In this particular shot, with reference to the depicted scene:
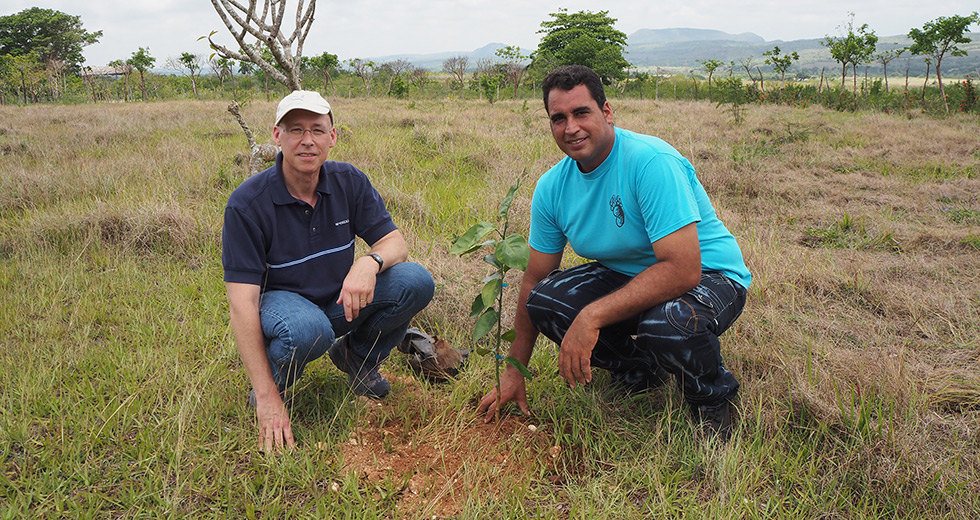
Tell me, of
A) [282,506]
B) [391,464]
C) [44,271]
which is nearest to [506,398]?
[391,464]

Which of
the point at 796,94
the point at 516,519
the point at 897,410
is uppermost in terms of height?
the point at 796,94

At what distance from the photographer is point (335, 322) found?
2.23 m

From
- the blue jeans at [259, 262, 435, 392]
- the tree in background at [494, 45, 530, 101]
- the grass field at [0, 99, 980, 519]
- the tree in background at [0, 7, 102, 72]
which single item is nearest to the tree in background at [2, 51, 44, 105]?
the tree in background at [0, 7, 102, 72]

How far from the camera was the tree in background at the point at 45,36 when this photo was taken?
33844 mm

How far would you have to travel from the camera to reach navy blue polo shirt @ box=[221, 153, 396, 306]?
1.93m

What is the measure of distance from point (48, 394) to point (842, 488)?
9.17 feet

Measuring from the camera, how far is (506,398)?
6.91 feet

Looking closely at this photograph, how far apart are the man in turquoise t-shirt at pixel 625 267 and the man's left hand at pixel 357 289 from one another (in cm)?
57

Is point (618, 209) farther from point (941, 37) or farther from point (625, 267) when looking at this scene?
point (941, 37)

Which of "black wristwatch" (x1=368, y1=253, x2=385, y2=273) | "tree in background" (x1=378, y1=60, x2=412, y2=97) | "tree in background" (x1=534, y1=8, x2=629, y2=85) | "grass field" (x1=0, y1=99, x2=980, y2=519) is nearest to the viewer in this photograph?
"grass field" (x1=0, y1=99, x2=980, y2=519)

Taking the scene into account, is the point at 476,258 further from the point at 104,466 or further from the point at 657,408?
the point at 104,466

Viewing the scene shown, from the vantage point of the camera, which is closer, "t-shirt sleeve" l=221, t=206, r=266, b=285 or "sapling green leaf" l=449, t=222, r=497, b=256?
"sapling green leaf" l=449, t=222, r=497, b=256

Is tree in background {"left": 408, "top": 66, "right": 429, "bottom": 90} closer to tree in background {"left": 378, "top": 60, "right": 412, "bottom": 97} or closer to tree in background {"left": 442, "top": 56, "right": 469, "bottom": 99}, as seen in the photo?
tree in background {"left": 378, "top": 60, "right": 412, "bottom": 97}

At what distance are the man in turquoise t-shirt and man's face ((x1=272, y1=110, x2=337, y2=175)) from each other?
0.81 metres
